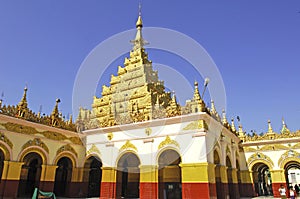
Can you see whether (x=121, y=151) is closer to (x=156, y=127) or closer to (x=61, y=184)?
(x=156, y=127)

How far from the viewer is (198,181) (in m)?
12.3

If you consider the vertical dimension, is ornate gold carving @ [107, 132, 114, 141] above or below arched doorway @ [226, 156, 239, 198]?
above

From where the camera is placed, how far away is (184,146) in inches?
521

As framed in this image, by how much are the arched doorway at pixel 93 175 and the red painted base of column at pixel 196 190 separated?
25.8 feet

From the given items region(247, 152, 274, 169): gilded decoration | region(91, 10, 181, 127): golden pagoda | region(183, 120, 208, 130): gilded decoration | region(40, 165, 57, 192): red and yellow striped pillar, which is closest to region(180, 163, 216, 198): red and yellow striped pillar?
region(183, 120, 208, 130): gilded decoration

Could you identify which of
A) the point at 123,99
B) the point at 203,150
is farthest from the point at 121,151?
the point at 123,99

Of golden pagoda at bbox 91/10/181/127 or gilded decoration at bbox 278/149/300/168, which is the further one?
golden pagoda at bbox 91/10/181/127

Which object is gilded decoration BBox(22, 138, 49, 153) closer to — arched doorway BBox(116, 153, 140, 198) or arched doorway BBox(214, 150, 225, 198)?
arched doorway BBox(116, 153, 140, 198)

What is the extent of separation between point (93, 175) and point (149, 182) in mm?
6975

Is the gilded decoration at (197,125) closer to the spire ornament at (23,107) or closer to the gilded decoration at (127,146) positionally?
the gilded decoration at (127,146)

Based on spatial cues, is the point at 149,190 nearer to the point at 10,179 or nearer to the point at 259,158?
the point at 10,179

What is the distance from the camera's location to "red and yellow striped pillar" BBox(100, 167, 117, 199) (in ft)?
50.3

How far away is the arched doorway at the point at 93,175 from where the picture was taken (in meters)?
17.7

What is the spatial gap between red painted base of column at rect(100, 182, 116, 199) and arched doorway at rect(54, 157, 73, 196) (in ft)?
10.4
